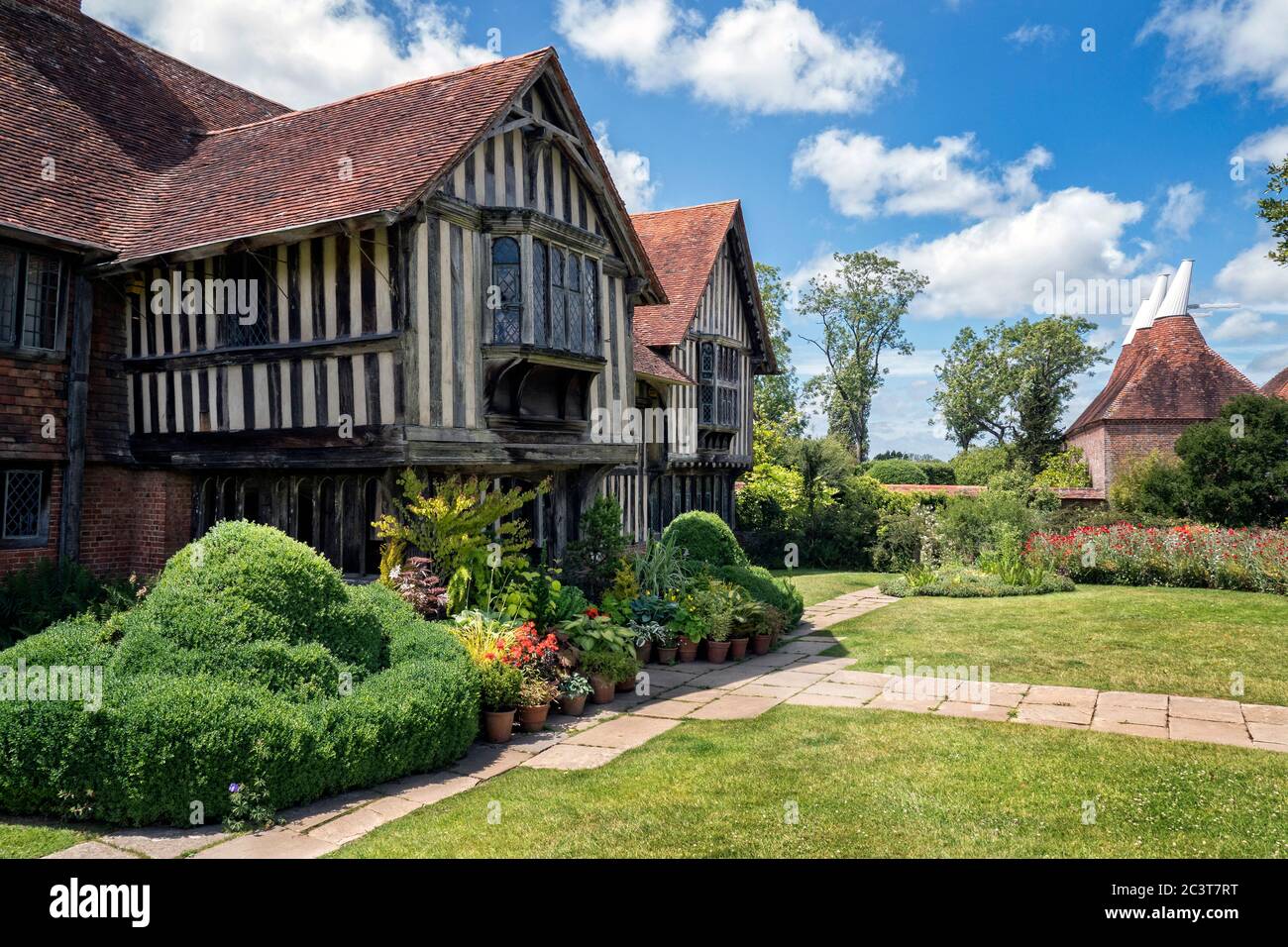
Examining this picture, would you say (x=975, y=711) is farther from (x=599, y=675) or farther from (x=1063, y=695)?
(x=599, y=675)

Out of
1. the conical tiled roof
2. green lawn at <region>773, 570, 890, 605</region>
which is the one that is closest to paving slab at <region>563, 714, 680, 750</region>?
green lawn at <region>773, 570, 890, 605</region>

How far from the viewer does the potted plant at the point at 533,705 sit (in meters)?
7.77

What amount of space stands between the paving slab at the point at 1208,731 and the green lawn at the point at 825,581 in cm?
888

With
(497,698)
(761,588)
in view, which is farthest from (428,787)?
(761,588)

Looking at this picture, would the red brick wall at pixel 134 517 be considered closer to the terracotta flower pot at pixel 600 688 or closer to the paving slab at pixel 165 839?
the terracotta flower pot at pixel 600 688

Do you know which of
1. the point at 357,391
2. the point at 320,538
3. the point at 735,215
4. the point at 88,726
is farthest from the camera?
the point at 735,215

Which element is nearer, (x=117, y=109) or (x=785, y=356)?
(x=117, y=109)

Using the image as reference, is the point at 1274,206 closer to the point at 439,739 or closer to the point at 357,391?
the point at 357,391

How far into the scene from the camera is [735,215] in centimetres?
2197

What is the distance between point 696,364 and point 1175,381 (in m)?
20.2

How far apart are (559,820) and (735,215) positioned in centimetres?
1882

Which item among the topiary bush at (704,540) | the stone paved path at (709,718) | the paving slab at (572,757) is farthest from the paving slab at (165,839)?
the topiary bush at (704,540)
